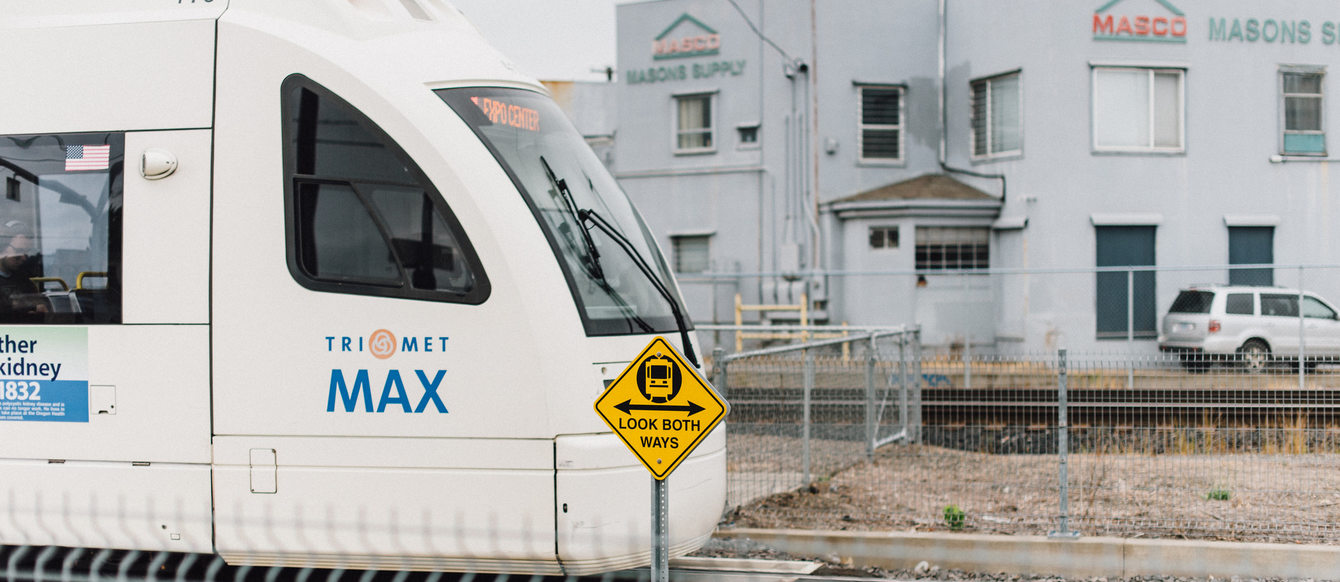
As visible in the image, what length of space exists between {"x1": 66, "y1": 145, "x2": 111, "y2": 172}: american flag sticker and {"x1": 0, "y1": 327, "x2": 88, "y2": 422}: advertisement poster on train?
0.88 meters

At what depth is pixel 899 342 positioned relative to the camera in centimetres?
1279

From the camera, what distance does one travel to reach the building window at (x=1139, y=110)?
23.0m

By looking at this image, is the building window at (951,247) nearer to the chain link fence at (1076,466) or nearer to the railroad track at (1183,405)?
the railroad track at (1183,405)

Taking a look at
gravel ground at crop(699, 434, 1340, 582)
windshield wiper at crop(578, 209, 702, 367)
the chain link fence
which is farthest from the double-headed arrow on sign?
the chain link fence

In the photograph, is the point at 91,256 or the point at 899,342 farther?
the point at 899,342

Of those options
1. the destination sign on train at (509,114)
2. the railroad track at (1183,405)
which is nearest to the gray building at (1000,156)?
the railroad track at (1183,405)

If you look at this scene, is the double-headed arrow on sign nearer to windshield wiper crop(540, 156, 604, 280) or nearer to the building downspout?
windshield wiper crop(540, 156, 604, 280)

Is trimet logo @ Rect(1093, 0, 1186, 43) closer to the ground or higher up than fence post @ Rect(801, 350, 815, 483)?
higher up

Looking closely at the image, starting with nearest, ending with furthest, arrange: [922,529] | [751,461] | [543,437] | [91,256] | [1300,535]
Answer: [543,437] → [91,256] → [1300,535] → [922,529] → [751,461]

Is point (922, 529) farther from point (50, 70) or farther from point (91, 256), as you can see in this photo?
point (50, 70)

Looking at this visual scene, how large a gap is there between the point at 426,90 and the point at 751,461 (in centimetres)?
477

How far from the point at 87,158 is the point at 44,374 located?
3.92 feet

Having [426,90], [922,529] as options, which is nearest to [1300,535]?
[922,529]

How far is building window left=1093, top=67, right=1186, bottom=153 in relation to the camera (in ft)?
75.6
